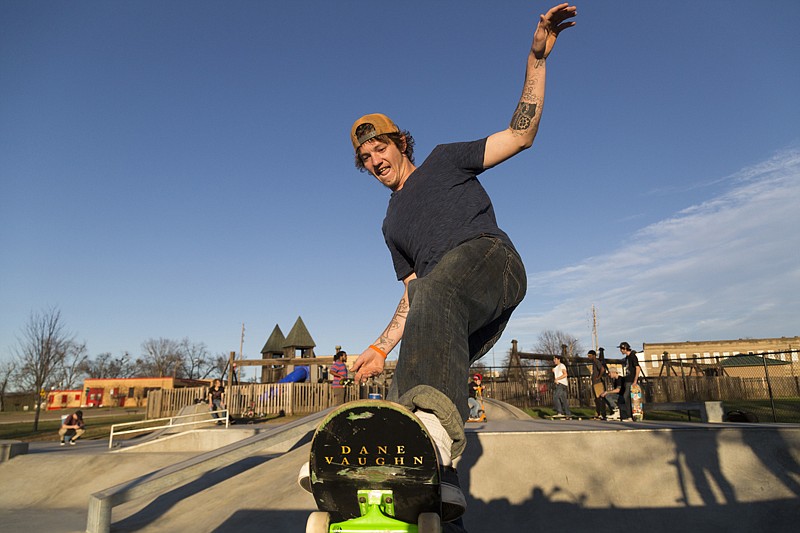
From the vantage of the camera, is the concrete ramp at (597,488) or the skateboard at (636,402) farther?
the skateboard at (636,402)

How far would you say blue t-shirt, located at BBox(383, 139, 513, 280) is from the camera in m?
1.91

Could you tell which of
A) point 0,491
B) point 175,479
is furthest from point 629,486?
point 0,491

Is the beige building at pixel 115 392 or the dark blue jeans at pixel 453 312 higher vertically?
the dark blue jeans at pixel 453 312

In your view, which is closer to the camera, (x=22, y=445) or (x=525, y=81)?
(x=525, y=81)

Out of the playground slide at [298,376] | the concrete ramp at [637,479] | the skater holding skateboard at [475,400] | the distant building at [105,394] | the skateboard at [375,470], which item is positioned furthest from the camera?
the distant building at [105,394]

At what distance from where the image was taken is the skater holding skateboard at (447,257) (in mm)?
1433

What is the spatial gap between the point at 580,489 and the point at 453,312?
4004 millimetres

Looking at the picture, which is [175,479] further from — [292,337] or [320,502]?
[292,337]

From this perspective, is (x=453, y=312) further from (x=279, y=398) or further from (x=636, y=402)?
(x=279, y=398)

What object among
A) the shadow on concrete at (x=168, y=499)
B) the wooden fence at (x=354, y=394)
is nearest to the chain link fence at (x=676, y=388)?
the wooden fence at (x=354, y=394)

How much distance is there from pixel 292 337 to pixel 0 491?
21445mm

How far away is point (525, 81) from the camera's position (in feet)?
6.23

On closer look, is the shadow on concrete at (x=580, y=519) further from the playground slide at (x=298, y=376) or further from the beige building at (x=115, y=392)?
the beige building at (x=115, y=392)

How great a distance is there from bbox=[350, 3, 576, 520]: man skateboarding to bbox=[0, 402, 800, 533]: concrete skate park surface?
2926 mm
